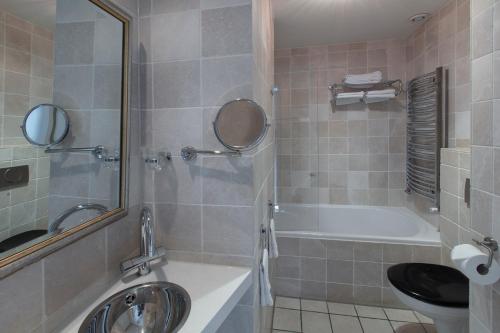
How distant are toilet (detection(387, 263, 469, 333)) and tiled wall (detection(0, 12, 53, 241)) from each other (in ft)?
6.23

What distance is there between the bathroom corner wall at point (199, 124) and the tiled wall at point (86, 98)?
0.17 meters

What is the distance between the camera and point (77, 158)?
2.97 ft

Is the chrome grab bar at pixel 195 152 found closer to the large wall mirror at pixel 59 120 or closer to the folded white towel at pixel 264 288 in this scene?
the large wall mirror at pixel 59 120

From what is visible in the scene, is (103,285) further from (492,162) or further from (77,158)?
(492,162)

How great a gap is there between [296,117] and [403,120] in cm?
121

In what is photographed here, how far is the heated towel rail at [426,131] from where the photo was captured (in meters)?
2.35

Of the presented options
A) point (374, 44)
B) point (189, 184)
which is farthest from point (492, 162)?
point (374, 44)

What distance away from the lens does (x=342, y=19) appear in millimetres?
2479

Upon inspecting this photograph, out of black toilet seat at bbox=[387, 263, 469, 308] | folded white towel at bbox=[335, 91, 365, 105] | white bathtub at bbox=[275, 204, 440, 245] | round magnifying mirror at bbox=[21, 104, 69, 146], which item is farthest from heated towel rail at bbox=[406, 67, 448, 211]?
round magnifying mirror at bbox=[21, 104, 69, 146]

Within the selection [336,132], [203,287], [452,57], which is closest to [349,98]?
[336,132]

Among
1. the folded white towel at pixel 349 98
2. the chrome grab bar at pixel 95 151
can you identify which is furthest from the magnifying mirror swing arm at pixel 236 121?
the folded white towel at pixel 349 98

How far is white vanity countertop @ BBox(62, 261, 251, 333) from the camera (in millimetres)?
798

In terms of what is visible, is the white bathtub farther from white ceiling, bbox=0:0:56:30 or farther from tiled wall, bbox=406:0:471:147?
white ceiling, bbox=0:0:56:30

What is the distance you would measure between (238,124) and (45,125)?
64 centimetres
